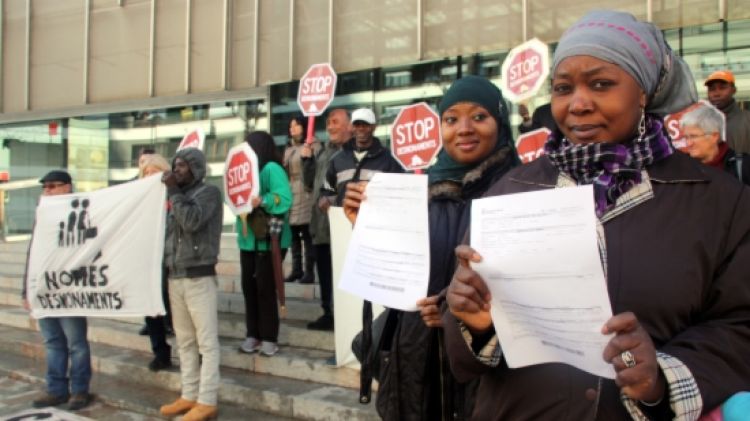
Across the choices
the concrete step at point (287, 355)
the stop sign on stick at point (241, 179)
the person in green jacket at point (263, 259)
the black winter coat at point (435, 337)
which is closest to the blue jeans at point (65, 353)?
the concrete step at point (287, 355)

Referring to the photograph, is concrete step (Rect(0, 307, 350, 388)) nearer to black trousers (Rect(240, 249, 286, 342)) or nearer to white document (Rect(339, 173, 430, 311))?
black trousers (Rect(240, 249, 286, 342))

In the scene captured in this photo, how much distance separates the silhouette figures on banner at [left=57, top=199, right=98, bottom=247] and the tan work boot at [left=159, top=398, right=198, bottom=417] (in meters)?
1.58

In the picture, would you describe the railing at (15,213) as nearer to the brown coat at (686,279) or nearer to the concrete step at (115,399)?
the concrete step at (115,399)

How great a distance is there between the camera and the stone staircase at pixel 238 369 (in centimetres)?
490

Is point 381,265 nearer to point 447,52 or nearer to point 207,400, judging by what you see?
point 207,400

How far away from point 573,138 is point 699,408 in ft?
2.02

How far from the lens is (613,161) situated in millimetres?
1338

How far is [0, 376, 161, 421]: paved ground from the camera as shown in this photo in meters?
5.05

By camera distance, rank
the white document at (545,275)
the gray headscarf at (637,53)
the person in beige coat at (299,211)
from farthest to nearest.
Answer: the person in beige coat at (299,211) < the gray headscarf at (637,53) < the white document at (545,275)

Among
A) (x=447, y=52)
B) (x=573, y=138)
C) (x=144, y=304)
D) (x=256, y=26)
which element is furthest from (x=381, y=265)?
(x=256, y=26)

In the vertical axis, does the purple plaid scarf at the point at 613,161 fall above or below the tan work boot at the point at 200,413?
above

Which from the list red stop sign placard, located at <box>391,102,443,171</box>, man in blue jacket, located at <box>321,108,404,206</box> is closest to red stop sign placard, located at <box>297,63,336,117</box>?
red stop sign placard, located at <box>391,102,443,171</box>

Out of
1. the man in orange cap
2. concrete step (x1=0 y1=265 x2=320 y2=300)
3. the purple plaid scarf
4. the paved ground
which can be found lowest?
the paved ground

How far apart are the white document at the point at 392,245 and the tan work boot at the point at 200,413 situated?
121 inches
